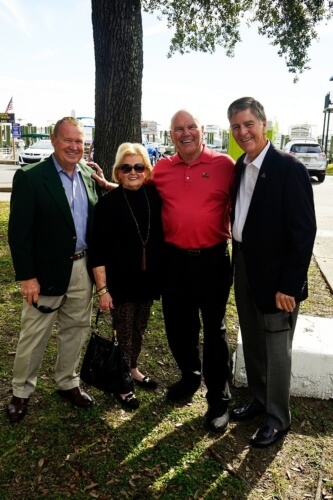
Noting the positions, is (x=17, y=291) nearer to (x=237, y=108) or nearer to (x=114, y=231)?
(x=114, y=231)

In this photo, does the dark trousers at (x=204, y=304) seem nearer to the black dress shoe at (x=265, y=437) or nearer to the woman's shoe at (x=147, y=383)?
the black dress shoe at (x=265, y=437)

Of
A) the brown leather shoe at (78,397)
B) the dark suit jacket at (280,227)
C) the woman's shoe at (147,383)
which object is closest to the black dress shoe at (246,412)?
the woman's shoe at (147,383)

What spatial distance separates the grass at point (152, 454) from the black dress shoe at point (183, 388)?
7cm

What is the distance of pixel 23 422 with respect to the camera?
302 centimetres

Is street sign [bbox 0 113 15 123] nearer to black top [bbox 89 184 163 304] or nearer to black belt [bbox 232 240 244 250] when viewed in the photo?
black top [bbox 89 184 163 304]

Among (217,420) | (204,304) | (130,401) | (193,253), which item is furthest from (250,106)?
(130,401)

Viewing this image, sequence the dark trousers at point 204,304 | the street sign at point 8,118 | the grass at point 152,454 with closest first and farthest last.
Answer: the grass at point 152,454
the dark trousers at point 204,304
the street sign at point 8,118

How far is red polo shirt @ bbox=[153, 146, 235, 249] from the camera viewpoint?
2.87 metres

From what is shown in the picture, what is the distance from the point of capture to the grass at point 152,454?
248 centimetres

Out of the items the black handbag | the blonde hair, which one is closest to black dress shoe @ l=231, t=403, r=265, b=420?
the black handbag

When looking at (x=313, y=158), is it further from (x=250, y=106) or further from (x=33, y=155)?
(x=250, y=106)

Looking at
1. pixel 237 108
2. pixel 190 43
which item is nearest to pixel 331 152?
pixel 190 43

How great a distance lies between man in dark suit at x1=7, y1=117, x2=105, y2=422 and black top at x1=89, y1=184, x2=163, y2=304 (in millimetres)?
114

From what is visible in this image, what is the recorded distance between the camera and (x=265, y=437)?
9.37ft
